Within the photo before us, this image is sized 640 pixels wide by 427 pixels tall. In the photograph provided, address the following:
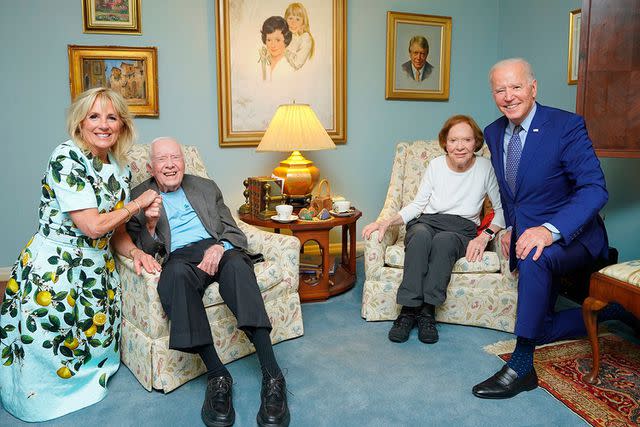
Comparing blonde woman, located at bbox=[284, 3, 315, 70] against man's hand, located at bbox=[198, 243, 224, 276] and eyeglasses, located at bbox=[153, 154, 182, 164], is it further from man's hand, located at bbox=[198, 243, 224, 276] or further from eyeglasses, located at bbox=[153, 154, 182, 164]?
man's hand, located at bbox=[198, 243, 224, 276]

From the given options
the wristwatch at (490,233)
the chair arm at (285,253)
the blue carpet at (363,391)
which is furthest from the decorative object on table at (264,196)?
the wristwatch at (490,233)

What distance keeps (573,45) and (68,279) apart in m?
3.06

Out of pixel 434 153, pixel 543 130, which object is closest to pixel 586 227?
pixel 543 130

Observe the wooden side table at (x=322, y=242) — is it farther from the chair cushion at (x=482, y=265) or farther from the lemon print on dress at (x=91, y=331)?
the lemon print on dress at (x=91, y=331)

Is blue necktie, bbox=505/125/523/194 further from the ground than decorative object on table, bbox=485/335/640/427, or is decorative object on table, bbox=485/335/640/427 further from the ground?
blue necktie, bbox=505/125/523/194

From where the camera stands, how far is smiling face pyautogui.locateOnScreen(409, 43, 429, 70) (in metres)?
3.90

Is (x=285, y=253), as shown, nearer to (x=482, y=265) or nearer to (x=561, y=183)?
(x=482, y=265)

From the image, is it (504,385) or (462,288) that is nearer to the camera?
(504,385)

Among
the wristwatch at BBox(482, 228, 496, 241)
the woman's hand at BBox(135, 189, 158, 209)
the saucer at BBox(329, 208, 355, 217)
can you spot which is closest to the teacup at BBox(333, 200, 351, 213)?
the saucer at BBox(329, 208, 355, 217)

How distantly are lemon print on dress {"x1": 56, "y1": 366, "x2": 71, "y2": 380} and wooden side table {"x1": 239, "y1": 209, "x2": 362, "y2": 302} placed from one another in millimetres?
1253

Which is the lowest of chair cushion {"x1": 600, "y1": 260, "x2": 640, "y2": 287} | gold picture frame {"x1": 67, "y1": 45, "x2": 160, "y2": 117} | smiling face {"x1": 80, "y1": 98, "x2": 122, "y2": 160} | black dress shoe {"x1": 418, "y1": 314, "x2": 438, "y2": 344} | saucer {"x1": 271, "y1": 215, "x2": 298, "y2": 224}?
black dress shoe {"x1": 418, "y1": 314, "x2": 438, "y2": 344}

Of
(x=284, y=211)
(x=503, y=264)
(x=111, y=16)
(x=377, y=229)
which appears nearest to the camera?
(x=503, y=264)

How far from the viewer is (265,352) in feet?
6.74

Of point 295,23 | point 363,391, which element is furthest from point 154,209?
point 295,23
